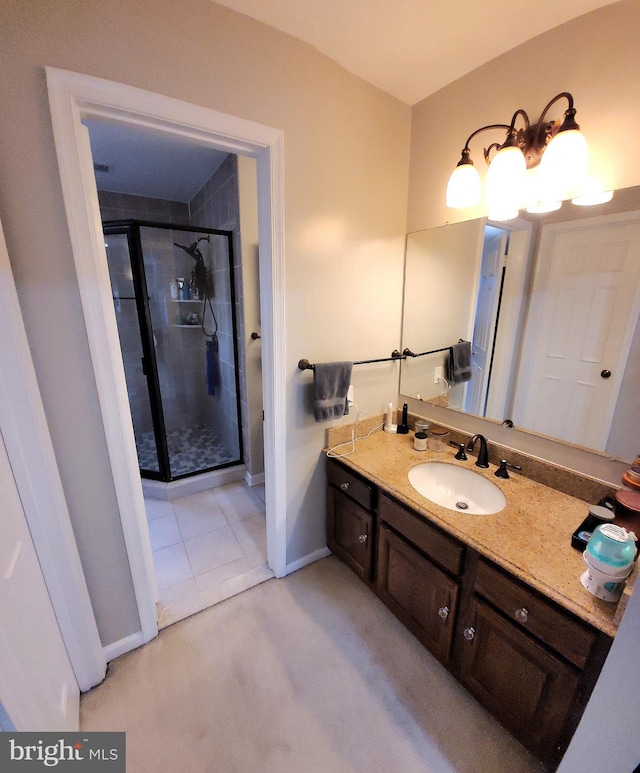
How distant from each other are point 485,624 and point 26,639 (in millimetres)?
1400

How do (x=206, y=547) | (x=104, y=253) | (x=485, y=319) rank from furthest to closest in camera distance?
(x=206, y=547) → (x=485, y=319) → (x=104, y=253)

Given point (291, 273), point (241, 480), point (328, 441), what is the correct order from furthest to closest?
point (241, 480) → point (328, 441) → point (291, 273)

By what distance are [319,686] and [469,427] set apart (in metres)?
1.31

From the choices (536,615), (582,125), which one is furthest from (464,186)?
(536,615)

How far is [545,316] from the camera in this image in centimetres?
128

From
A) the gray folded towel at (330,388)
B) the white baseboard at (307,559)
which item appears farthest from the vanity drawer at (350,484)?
the white baseboard at (307,559)

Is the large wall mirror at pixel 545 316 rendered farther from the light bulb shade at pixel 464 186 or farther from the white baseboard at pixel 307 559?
the white baseboard at pixel 307 559

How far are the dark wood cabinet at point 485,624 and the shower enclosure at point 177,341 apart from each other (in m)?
1.70

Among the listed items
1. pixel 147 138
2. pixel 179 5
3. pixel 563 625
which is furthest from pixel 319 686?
pixel 147 138

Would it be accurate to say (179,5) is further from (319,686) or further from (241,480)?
(241,480)

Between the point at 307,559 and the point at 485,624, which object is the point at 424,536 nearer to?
the point at 485,624

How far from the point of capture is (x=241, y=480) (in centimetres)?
279

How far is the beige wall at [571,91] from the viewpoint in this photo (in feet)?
3.33

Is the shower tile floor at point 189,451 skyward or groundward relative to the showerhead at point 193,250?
groundward
